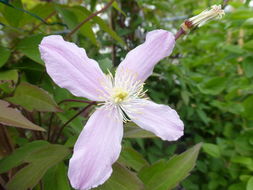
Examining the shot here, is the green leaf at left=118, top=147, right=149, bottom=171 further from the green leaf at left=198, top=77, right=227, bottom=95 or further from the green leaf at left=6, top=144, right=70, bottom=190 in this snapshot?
the green leaf at left=198, top=77, right=227, bottom=95

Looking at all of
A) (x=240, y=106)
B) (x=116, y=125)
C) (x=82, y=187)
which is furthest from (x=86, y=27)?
(x=240, y=106)

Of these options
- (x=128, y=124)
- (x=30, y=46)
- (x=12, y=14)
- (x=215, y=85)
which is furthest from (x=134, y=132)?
(x=215, y=85)

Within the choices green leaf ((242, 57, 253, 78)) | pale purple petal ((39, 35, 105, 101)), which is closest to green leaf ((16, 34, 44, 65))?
pale purple petal ((39, 35, 105, 101))

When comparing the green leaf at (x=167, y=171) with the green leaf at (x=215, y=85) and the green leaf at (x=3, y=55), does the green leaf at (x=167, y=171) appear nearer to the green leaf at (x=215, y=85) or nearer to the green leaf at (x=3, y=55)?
the green leaf at (x=3, y=55)

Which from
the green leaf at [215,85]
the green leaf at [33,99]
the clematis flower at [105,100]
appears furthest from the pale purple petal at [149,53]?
the green leaf at [215,85]

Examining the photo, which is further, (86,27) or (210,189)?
(210,189)

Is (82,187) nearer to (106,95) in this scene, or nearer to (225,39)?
(106,95)

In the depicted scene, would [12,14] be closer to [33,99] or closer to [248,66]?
[33,99]
